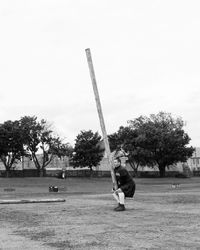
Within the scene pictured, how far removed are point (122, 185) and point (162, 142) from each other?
6652cm

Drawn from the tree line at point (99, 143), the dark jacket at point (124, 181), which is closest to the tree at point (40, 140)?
the tree line at point (99, 143)

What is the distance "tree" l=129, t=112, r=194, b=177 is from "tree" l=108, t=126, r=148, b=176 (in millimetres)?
811

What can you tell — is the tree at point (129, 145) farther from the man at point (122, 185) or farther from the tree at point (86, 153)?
the man at point (122, 185)

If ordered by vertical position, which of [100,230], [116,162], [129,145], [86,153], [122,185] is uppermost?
[129,145]

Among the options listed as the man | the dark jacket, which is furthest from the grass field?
the dark jacket

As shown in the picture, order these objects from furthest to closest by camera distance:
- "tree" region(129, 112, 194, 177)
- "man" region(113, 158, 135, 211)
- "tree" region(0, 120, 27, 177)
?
"tree" region(129, 112, 194, 177)
"tree" region(0, 120, 27, 177)
"man" region(113, 158, 135, 211)

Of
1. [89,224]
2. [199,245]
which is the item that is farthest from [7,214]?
[199,245]

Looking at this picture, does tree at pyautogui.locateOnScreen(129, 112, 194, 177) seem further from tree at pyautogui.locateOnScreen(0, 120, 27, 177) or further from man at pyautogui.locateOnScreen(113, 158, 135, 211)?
man at pyautogui.locateOnScreen(113, 158, 135, 211)

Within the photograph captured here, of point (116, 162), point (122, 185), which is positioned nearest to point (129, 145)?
point (122, 185)

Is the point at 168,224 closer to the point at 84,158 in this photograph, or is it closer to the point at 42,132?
the point at 42,132

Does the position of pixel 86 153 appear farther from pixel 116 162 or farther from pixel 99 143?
pixel 116 162

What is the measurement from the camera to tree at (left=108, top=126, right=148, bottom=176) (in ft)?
260

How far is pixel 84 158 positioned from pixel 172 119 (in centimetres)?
1799

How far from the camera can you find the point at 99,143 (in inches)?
3457
